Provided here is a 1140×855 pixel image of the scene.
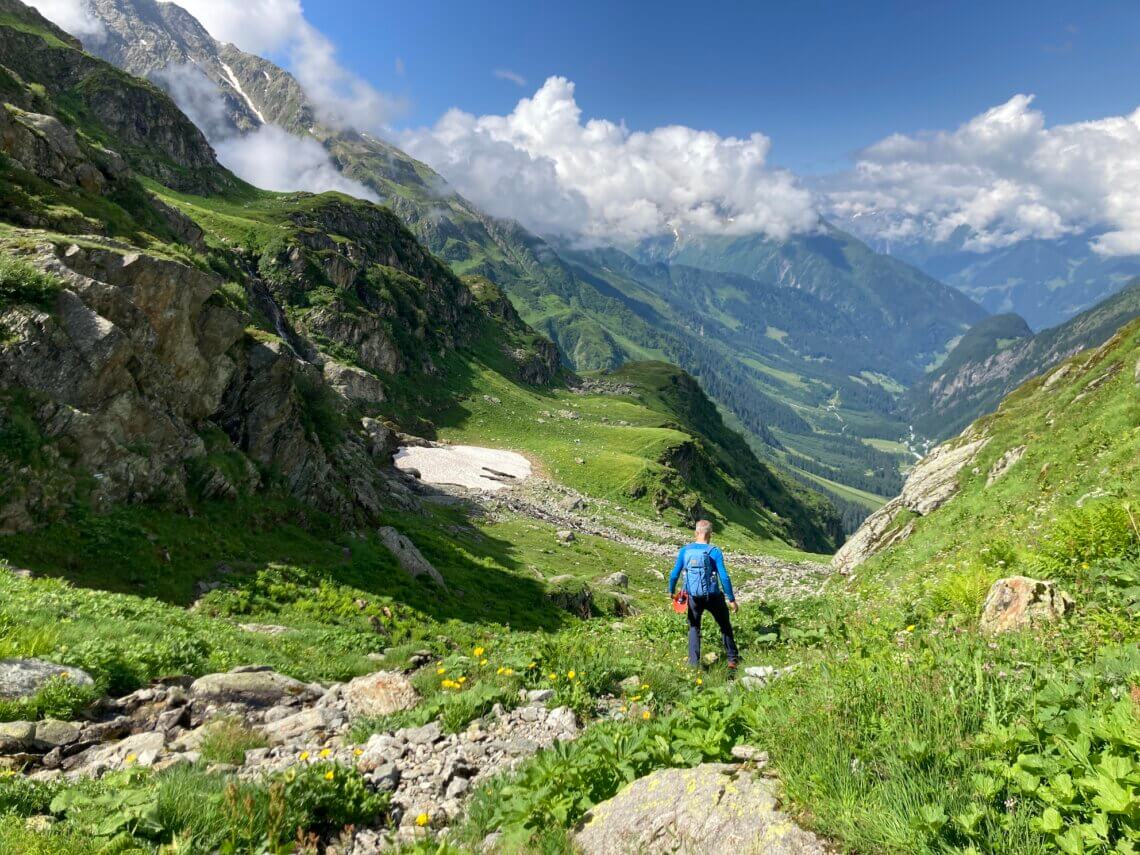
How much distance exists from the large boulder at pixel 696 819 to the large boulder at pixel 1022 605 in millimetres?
5576

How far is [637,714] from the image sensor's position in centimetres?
750

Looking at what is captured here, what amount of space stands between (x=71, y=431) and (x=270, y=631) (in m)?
9.01

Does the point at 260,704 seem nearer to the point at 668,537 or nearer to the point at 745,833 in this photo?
the point at 745,833

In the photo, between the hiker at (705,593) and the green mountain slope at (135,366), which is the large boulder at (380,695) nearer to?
the hiker at (705,593)

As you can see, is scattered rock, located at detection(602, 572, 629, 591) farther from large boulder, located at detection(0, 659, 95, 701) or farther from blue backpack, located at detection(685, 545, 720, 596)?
large boulder, located at detection(0, 659, 95, 701)

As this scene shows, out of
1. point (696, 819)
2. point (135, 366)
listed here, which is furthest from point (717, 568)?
point (135, 366)

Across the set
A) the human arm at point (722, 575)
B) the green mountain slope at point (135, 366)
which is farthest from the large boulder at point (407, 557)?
the human arm at point (722, 575)

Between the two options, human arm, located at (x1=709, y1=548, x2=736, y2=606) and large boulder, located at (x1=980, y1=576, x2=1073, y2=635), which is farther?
human arm, located at (x1=709, y1=548, x2=736, y2=606)

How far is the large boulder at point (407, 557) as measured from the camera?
2580 centimetres

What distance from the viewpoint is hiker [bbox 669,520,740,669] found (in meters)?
11.0

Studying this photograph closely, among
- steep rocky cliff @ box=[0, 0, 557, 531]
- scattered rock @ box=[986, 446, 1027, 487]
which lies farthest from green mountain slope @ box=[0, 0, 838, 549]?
scattered rock @ box=[986, 446, 1027, 487]

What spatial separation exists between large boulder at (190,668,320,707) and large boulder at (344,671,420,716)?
974mm

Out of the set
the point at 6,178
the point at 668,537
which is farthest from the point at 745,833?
the point at 668,537

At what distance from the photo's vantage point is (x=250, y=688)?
31.2 feet
